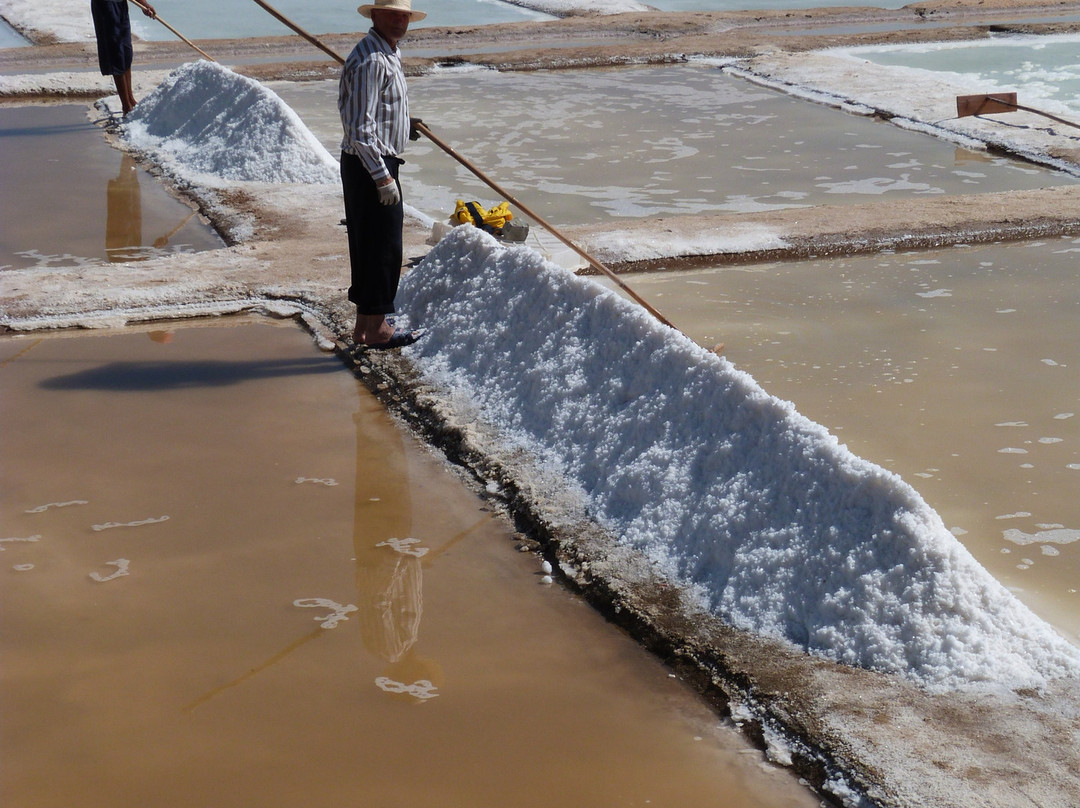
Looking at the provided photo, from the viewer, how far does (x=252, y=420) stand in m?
3.86

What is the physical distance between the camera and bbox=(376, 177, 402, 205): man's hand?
13.1ft

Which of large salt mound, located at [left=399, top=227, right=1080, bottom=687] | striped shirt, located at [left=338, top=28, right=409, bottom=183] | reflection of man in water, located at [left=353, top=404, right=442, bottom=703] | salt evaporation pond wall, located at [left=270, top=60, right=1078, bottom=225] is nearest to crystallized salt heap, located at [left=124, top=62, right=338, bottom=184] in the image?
salt evaporation pond wall, located at [left=270, top=60, right=1078, bottom=225]

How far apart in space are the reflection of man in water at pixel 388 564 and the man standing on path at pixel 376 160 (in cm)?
59

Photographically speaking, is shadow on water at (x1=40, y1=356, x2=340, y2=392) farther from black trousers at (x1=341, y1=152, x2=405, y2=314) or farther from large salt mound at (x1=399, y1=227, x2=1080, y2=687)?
large salt mound at (x1=399, y1=227, x2=1080, y2=687)

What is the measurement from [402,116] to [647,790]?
2.67m

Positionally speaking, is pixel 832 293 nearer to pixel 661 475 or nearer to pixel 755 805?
pixel 661 475

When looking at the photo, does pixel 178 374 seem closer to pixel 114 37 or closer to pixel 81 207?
pixel 81 207

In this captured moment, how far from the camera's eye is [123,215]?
6684 millimetres

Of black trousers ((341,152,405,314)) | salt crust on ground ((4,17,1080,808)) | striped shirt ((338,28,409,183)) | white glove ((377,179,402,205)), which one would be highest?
striped shirt ((338,28,409,183))

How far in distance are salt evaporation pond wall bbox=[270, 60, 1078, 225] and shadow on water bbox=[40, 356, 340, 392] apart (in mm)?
2431

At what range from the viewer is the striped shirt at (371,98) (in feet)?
12.8

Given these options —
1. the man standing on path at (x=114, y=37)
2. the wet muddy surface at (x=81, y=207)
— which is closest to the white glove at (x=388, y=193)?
the wet muddy surface at (x=81, y=207)

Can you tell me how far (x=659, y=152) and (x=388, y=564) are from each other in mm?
5910

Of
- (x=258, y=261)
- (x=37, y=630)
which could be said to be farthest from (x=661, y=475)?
(x=258, y=261)
